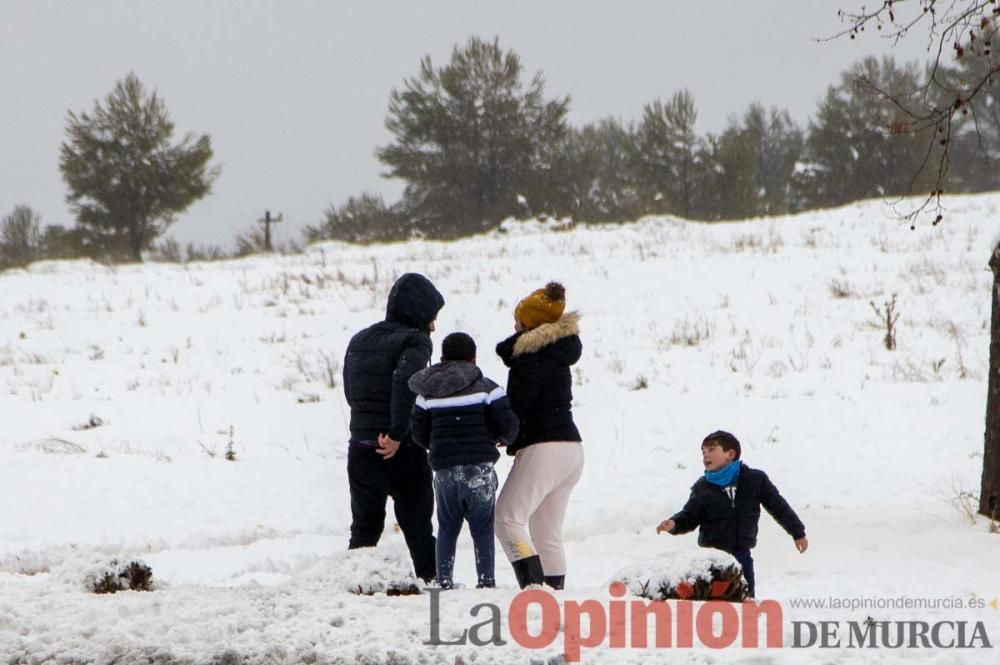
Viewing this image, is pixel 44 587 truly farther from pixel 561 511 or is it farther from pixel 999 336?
pixel 999 336

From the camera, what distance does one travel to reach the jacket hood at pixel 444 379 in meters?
5.11

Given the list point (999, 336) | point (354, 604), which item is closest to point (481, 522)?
point (354, 604)

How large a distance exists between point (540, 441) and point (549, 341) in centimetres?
56

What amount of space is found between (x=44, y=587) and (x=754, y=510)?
143 inches

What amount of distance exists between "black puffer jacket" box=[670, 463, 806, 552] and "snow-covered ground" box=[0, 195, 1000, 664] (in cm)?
34

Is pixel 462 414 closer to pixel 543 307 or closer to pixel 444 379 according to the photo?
pixel 444 379

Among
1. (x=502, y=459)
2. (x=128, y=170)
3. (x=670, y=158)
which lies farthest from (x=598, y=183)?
(x=502, y=459)

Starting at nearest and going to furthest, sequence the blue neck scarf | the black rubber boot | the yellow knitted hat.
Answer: the black rubber boot
the blue neck scarf
the yellow knitted hat

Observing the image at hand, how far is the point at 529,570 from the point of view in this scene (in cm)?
511

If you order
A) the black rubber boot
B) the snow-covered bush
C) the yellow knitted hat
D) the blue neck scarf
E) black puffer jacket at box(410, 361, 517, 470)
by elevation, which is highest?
the yellow knitted hat

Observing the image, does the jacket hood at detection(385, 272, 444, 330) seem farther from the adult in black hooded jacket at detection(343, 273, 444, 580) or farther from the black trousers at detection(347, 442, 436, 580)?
the black trousers at detection(347, 442, 436, 580)

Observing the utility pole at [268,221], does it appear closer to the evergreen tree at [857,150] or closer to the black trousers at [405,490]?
the evergreen tree at [857,150]

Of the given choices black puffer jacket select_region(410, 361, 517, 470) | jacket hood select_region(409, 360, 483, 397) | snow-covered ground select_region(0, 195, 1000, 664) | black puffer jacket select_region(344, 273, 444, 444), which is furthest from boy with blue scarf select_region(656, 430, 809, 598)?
black puffer jacket select_region(344, 273, 444, 444)

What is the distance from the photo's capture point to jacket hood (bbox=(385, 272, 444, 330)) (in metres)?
5.48
